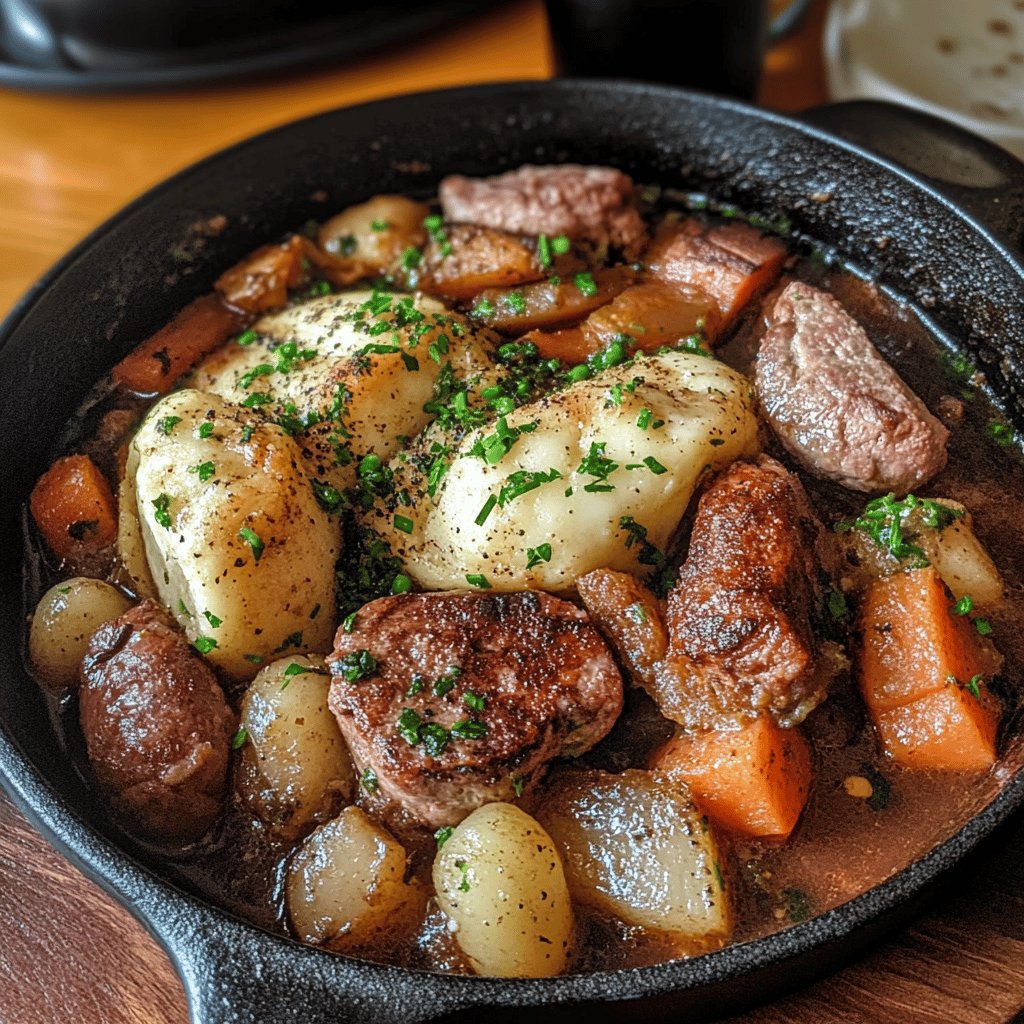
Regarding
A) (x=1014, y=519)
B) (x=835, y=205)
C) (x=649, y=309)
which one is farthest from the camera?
(x=835, y=205)

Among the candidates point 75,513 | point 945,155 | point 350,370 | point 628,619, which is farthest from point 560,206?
point 75,513

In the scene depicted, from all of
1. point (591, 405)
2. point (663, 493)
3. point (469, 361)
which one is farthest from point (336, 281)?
point (663, 493)

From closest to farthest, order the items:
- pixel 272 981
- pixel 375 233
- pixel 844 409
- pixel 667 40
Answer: pixel 272 981 < pixel 844 409 < pixel 375 233 < pixel 667 40

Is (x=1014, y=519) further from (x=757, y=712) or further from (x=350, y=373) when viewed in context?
(x=350, y=373)

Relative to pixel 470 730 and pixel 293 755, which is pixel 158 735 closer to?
pixel 293 755

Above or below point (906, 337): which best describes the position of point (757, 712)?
below

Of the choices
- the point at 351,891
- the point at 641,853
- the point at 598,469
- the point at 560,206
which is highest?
the point at 560,206

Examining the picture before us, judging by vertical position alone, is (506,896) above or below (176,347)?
below
